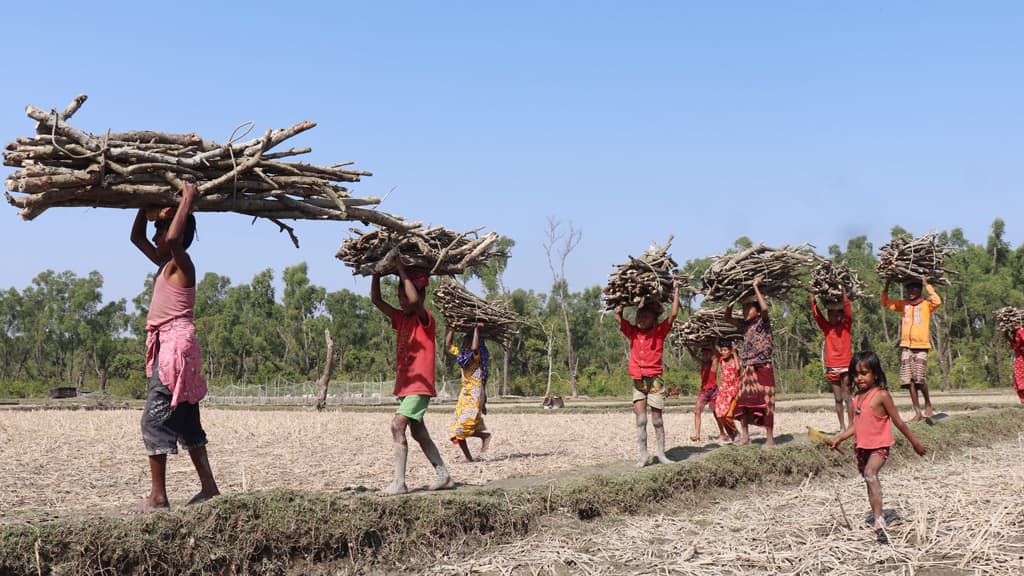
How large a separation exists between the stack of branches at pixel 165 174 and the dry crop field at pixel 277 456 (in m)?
2.01

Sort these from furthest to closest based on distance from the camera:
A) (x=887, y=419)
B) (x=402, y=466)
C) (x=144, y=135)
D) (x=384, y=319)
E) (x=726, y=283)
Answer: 1. (x=384, y=319)
2. (x=726, y=283)
3. (x=402, y=466)
4. (x=887, y=419)
5. (x=144, y=135)

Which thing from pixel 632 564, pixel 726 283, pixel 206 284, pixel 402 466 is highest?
pixel 206 284

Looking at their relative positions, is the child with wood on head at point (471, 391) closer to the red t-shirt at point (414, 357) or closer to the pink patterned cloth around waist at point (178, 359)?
the red t-shirt at point (414, 357)

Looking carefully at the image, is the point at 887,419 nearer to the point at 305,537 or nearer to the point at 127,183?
the point at 305,537

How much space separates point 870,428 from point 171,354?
17.3ft

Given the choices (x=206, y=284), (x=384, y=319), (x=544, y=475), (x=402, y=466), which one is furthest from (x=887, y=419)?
(x=206, y=284)

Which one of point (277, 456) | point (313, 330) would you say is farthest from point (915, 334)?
point (313, 330)

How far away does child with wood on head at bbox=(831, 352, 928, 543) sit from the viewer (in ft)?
21.0

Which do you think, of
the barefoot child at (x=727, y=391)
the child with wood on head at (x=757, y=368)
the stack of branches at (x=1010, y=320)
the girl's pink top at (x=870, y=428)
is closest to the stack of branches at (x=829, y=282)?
the child with wood on head at (x=757, y=368)

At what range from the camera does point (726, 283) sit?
11.1 meters

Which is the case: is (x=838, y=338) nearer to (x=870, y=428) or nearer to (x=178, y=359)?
(x=870, y=428)

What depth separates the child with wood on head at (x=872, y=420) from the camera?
6.39m

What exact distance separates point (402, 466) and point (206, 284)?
83775mm

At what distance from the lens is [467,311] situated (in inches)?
466
